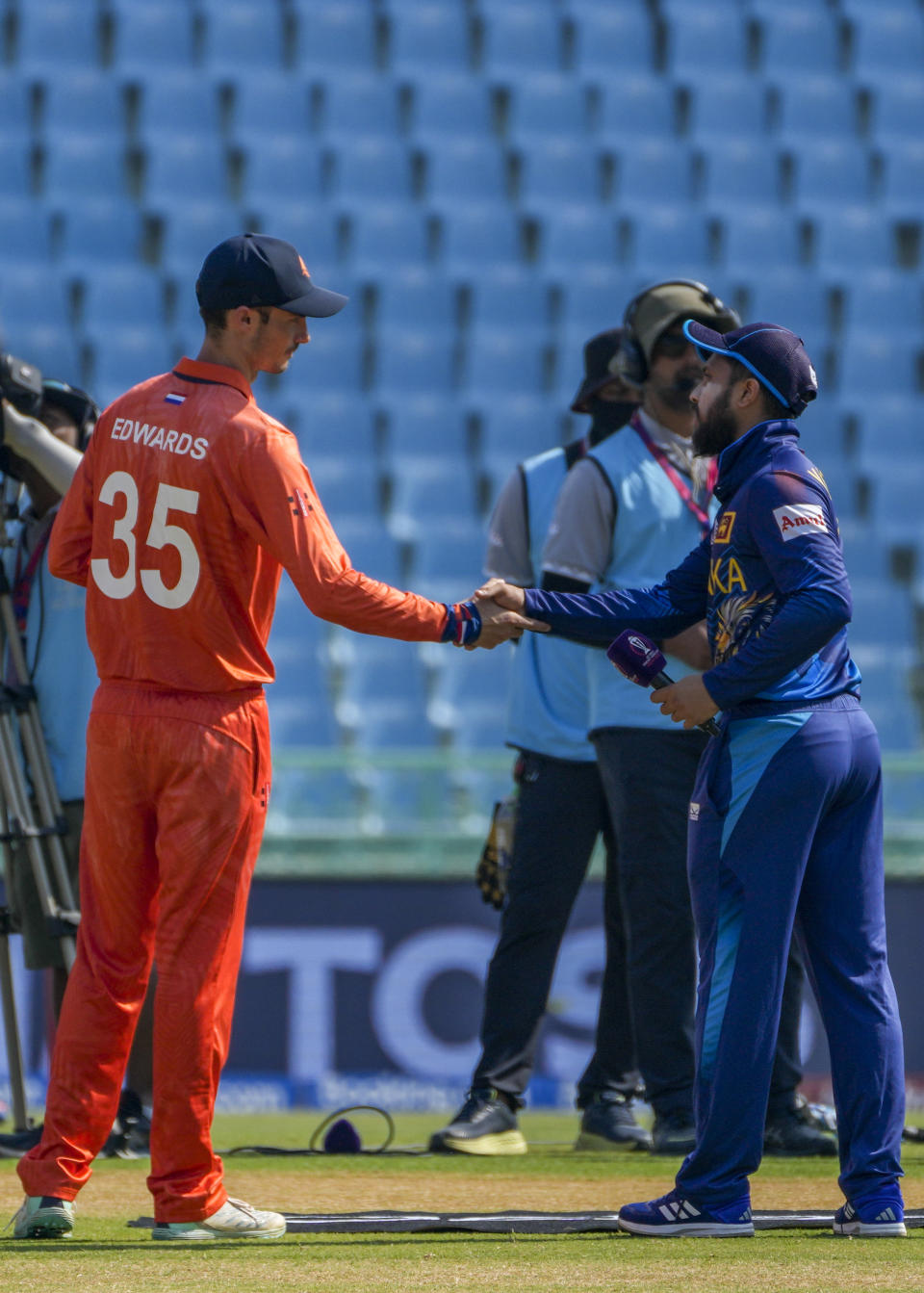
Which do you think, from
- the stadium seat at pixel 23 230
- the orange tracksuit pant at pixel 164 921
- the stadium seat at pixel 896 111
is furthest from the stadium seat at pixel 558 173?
the orange tracksuit pant at pixel 164 921

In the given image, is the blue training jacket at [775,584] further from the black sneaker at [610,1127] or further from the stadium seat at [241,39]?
the stadium seat at [241,39]

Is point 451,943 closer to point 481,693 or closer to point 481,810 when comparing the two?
point 481,810

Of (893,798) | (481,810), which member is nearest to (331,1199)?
(481,810)

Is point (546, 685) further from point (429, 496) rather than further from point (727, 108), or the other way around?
point (727, 108)

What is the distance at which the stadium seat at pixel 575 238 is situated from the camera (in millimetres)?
14648

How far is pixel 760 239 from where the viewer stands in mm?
15086

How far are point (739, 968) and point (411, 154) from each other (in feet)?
40.9

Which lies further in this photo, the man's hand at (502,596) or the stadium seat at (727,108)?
the stadium seat at (727,108)

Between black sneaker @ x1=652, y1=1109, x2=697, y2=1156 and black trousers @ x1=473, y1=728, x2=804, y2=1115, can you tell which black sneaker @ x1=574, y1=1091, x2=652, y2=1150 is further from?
black sneaker @ x1=652, y1=1109, x2=697, y2=1156

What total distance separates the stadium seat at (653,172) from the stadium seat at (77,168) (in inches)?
160

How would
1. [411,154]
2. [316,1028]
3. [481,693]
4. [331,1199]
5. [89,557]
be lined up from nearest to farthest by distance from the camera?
1. [89,557]
2. [331,1199]
3. [316,1028]
4. [481,693]
5. [411,154]

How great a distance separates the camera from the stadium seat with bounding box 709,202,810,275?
1491cm

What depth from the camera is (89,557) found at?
3609 millimetres

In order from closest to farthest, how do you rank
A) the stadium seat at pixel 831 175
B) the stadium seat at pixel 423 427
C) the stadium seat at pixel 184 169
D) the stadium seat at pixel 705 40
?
the stadium seat at pixel 423 427 < the stadium seat at pixel 184 169 < the stadium seat at pixel 831 175 < the stadium seat at pixel 705 40
